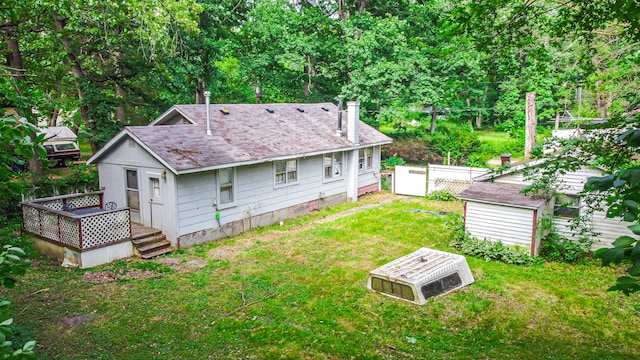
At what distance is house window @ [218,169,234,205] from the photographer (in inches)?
613

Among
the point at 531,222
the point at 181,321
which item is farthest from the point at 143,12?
the point at 531,222

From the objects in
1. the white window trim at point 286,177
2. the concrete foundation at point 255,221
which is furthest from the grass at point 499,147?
the white window trim at point 286,177

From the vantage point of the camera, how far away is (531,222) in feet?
44.5

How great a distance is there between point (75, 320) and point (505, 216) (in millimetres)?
11964

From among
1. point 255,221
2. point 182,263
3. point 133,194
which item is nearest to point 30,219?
point 133,194

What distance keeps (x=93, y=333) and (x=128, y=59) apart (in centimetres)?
1350

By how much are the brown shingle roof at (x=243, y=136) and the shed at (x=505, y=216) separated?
23.2 ft

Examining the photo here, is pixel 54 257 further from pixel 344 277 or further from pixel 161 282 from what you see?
pixel 344 277

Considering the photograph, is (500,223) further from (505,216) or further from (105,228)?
(105,228)

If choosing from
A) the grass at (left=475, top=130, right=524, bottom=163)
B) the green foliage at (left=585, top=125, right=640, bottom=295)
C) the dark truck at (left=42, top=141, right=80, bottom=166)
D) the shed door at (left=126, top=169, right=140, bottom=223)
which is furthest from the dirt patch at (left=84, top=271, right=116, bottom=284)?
the grass at (left=475, top=130, right=524, bottom=163)

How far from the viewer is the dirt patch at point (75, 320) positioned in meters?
9.38

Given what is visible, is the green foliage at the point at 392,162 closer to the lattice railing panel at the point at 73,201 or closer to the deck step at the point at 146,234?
Result: the deck step at the point at 146,234

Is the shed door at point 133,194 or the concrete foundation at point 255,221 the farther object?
the shed door at point 133,194

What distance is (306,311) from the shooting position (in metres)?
10.1
